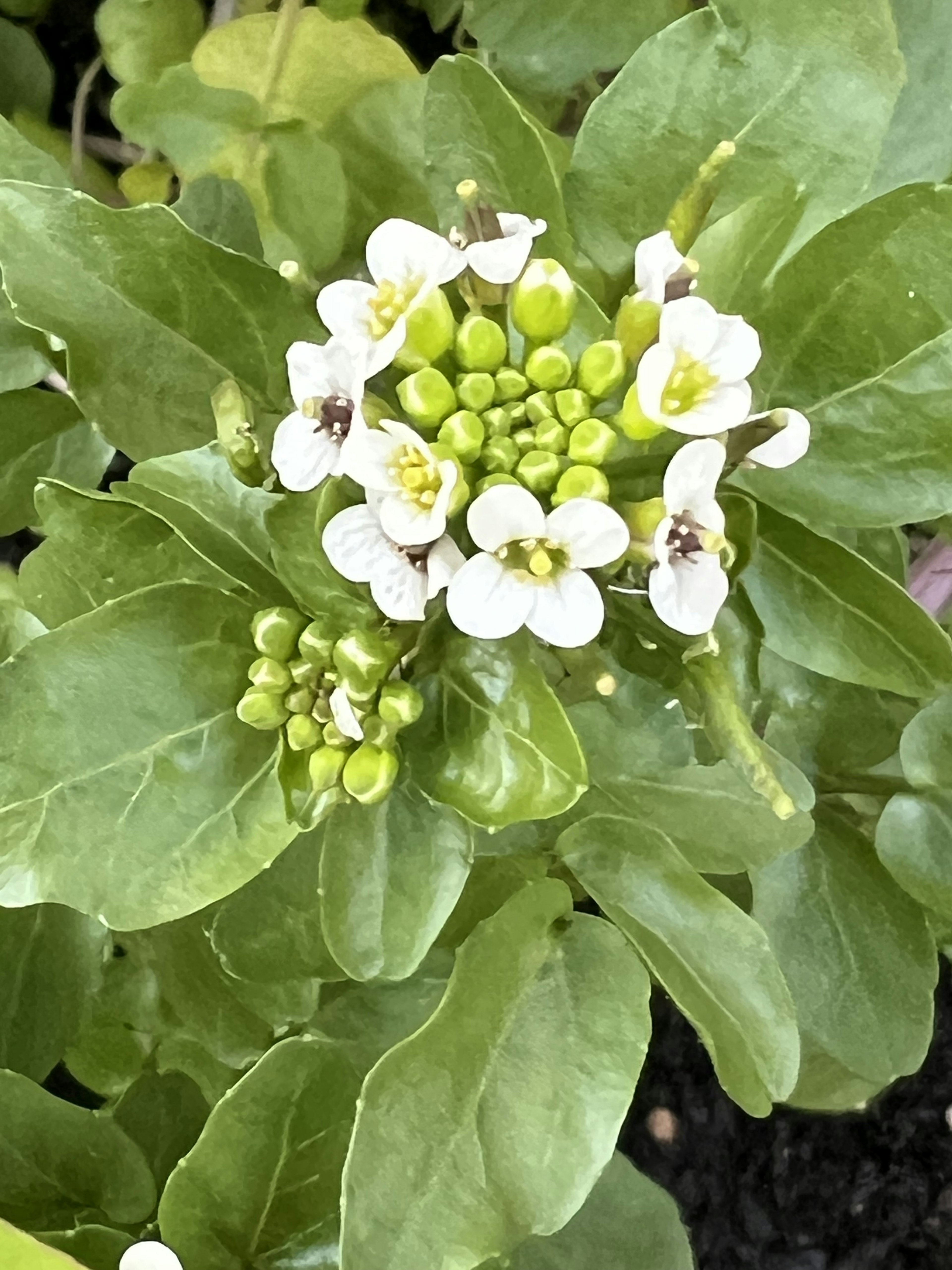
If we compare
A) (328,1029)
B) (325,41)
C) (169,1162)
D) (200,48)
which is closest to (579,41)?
(325,41)

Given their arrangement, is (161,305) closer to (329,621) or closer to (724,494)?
(329,621)

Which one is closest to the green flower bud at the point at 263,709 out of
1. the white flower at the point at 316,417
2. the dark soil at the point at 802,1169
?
the white flower at the point at 316,417

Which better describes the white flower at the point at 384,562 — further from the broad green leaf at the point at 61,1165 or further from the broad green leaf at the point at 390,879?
the broad green leaf at the point at 61,1165

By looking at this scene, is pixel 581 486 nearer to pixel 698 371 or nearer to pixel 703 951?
pixel 698 371

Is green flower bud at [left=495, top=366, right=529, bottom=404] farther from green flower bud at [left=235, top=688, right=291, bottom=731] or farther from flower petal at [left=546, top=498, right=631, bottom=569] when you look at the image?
green flower bud at [left=235, top=688, right=291, bottom=731]

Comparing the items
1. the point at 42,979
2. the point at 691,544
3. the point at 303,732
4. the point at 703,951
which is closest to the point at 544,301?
the point at 691,544
